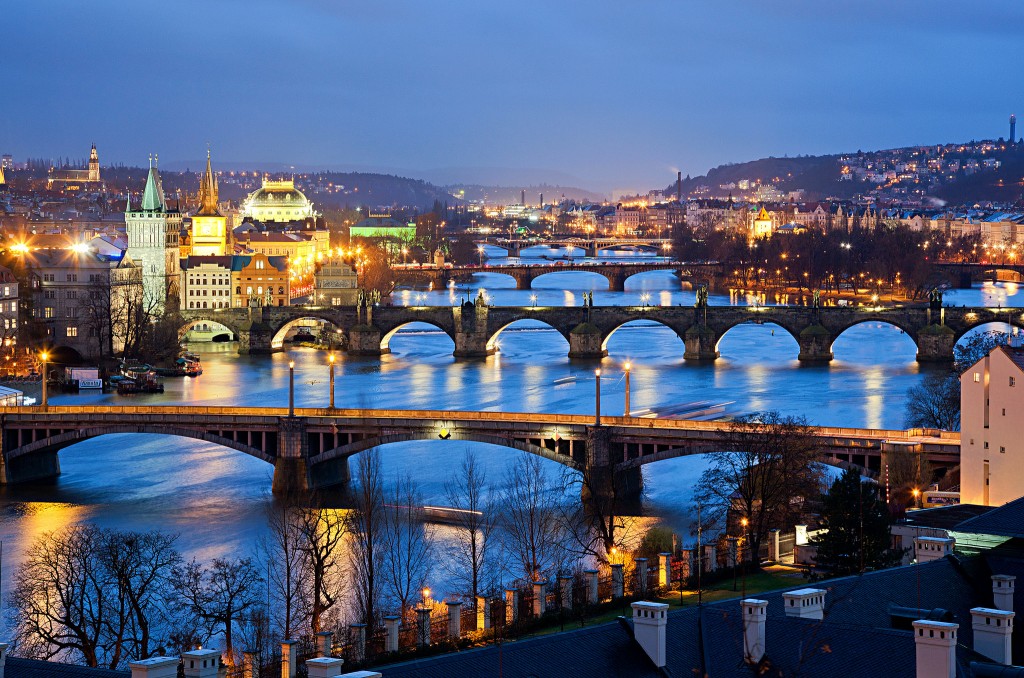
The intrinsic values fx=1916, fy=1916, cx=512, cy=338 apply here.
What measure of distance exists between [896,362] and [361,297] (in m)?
17.0

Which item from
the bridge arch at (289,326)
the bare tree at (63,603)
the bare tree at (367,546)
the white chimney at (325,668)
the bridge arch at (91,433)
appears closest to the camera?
the white chimney at (325,668)

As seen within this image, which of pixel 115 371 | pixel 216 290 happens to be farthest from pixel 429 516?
pixel 216 290

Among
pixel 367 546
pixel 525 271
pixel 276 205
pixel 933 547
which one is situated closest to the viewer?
pixel 933 547

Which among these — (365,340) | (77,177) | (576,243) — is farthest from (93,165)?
(365,340)

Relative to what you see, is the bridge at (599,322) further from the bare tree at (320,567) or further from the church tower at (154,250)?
the bare tree at (320,567)

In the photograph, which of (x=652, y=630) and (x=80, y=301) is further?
(x=80, y=301)

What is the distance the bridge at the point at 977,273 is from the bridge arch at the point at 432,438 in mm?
59386

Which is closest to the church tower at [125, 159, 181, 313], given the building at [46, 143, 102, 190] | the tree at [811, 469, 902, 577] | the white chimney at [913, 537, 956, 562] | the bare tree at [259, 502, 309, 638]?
→ the bare tree at [259, 502, 309, 638]

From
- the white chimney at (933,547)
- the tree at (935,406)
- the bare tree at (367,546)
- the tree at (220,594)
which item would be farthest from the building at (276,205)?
the white chimney at (933,547)

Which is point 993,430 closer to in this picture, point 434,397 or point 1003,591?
point 1003,591

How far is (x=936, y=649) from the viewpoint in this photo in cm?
1085

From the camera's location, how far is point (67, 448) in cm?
3509

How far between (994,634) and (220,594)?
1050 centimetres

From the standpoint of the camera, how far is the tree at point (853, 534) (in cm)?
1892
